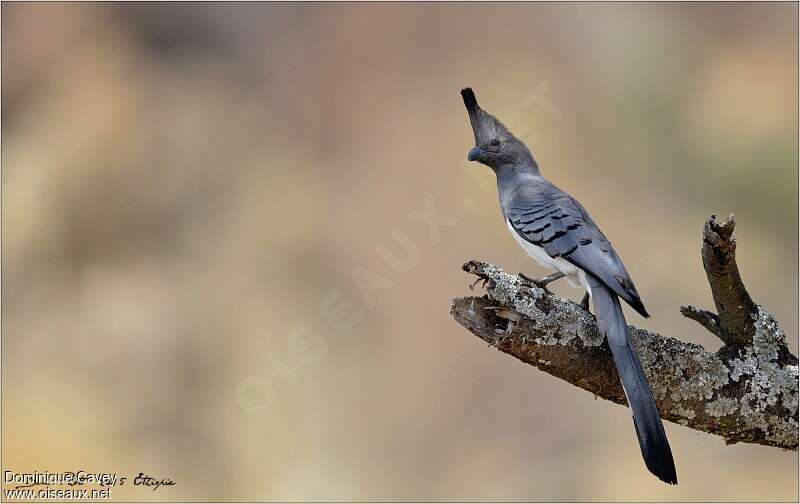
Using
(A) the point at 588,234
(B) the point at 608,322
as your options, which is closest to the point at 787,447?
(B) the point at 608,322

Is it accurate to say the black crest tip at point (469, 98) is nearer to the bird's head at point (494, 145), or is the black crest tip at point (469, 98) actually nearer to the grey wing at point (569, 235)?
the bird's head at point (494, 145)

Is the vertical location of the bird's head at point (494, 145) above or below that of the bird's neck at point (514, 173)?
above

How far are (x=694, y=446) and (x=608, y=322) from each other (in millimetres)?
4325

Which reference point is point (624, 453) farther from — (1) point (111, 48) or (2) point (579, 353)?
(1) point (111, 48)

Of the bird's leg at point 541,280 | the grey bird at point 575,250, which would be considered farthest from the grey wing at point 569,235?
the bird's leg at point 541,280

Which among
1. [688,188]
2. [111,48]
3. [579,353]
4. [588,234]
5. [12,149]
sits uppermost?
[111,48]

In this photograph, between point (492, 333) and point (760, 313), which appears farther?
point (760, 313)

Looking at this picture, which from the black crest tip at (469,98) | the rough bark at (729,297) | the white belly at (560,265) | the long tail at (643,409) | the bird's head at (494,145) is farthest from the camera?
the bird's head at (494,145)

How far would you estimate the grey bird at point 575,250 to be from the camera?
377cm

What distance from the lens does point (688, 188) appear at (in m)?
9.27

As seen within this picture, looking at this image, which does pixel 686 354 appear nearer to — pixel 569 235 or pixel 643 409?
pixel 643 409

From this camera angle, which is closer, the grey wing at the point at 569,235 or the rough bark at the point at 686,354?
the rough bark at the point at 686,354

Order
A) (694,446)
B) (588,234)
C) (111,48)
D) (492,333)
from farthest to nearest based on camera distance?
(111,48)
(694,446)
(588,234)
(492,333)

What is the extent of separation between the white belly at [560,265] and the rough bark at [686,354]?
0.38 metres
